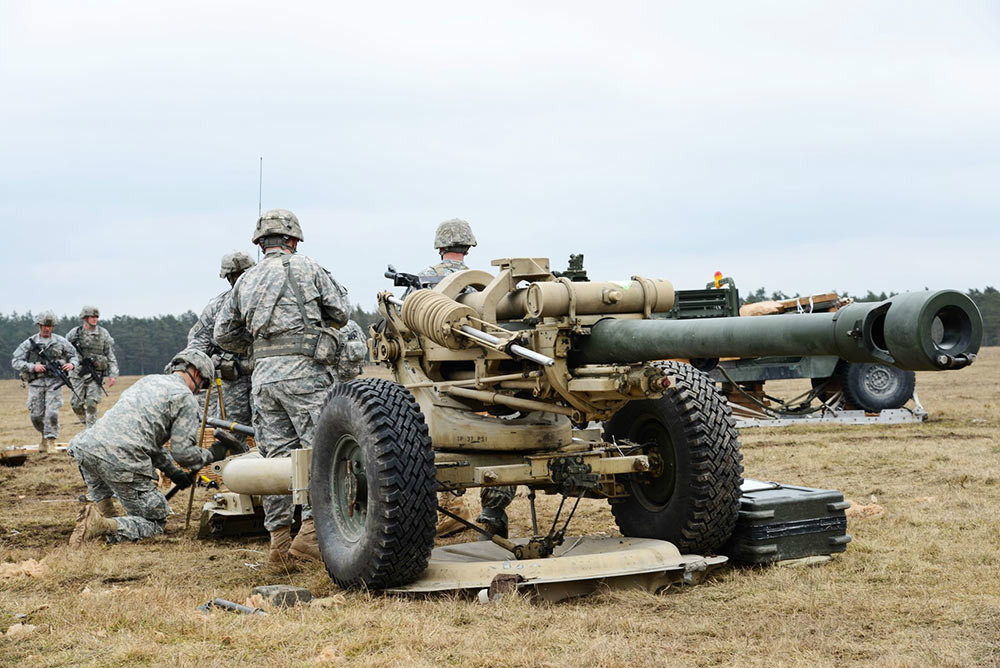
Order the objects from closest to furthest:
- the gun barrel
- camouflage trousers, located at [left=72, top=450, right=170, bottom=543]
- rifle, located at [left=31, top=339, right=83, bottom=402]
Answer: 1. the gun barrel
2. camouflage trousers, located at [left=72, top=450, right=170, bottom=543]
3. rifle, located at [left=31, top=339, right=83, bottom=402]

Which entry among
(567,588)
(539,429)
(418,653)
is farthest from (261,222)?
(418,653)

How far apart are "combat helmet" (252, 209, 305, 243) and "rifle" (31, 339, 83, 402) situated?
380 inches

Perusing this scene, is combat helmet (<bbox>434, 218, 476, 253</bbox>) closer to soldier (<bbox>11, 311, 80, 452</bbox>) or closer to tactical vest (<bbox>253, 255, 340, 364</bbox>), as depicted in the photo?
tactical vest (<bbox>253, 255, 340, 364</bbox>)

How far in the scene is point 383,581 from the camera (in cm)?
534

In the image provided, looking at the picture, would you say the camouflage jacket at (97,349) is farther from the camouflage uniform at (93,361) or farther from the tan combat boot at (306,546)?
the tan combat boot at (306,546)

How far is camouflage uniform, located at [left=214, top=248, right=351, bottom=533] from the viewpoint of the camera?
22.9 feet

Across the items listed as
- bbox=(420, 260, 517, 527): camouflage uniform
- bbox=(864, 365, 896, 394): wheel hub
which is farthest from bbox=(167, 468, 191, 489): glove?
bbox=(864, 365, 896, 394): wheel hub

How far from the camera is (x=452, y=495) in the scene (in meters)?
8.09

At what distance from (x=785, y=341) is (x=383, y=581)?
231 centimetres

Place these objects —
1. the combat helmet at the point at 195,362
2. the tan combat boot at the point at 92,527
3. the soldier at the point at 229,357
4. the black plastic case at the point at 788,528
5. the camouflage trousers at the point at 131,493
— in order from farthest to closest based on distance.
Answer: the soldier at the point at 229,357, the combat helmet at the point at 195,362, the camouflage trousers at the point at 131,493, the tan combat boot at the point at 92,527, the black plastic case at the point at 788,528

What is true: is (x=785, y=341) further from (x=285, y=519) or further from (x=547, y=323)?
(x=285, y=519)

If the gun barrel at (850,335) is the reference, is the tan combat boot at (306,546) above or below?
below

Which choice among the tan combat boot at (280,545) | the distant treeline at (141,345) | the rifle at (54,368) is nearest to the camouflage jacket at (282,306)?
the tan combat boot at (280,545)

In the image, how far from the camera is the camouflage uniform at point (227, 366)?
934cm
